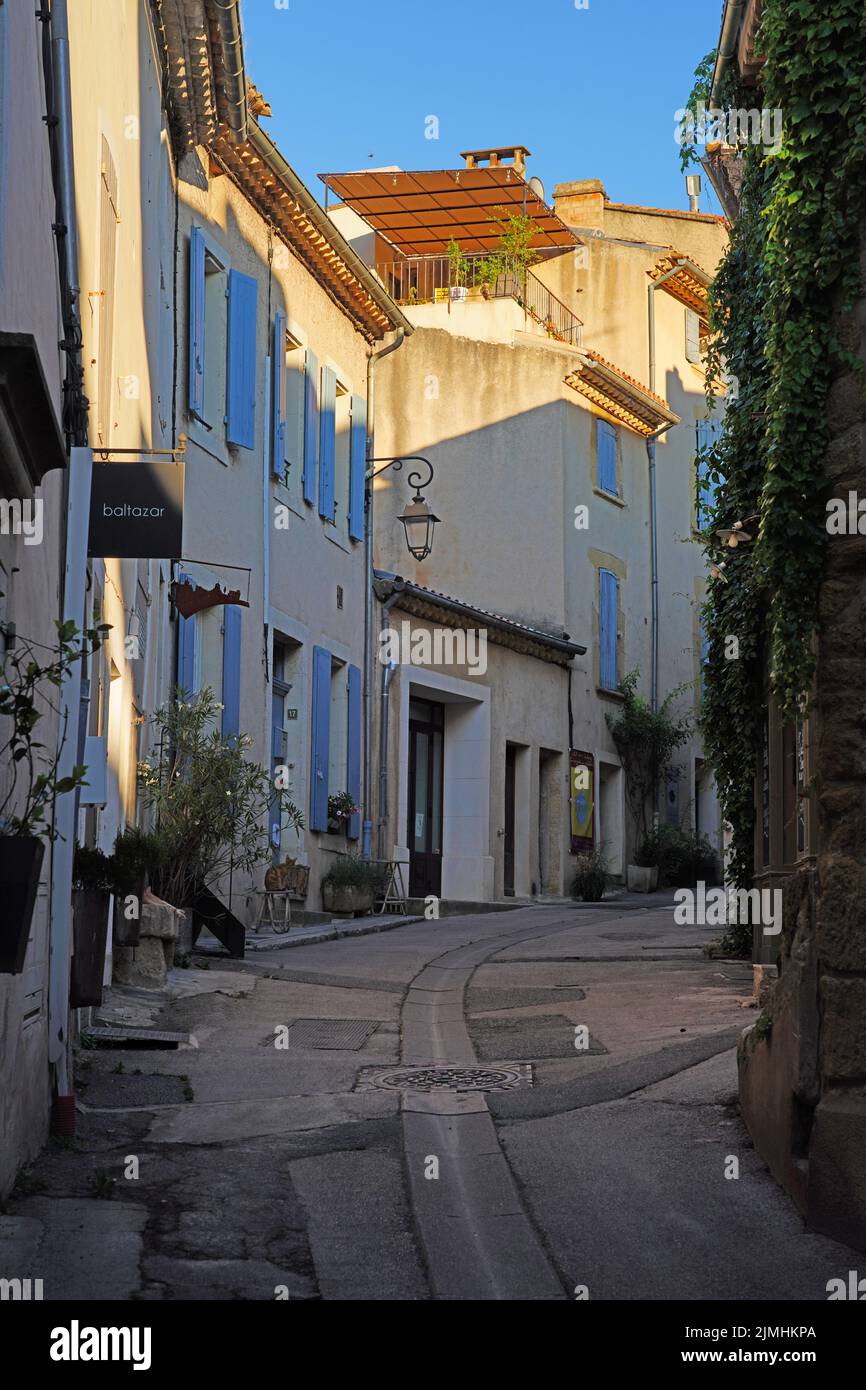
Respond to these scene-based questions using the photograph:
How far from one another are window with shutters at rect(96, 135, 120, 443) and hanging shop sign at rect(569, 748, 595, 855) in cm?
1553

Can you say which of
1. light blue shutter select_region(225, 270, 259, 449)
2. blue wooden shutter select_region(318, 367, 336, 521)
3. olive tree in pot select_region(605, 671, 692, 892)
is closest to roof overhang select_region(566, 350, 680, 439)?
olive tree in pot select_region(605, 671, 692, 892)

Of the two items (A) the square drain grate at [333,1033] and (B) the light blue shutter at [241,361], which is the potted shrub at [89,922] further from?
(B) the light blue shutter at [241,361]

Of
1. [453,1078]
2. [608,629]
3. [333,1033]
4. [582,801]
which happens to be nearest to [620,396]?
[608,629]

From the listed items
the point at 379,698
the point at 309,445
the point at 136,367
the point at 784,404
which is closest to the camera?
the point at 784,404

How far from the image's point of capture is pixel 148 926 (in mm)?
10758

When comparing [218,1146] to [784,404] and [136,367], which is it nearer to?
[784,404]

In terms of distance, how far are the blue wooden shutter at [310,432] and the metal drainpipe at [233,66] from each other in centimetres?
345

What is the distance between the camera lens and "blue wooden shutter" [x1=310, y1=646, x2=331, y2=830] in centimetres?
1786

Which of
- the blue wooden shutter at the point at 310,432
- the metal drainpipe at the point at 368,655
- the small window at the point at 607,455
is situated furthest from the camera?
A: the small window at the point at 607,455

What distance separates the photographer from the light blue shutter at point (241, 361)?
51.7 ft

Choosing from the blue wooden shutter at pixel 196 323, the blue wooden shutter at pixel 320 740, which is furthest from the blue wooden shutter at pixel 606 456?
the blue wooden shutter at pixel 196 323

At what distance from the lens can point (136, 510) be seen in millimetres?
7438
